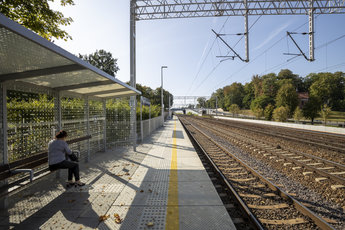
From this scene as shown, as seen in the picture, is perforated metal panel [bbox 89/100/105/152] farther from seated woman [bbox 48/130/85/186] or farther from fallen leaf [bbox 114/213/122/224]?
fallen leaf [bbox 114/213/122/224]

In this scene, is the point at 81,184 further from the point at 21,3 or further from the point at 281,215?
the point at 21,3

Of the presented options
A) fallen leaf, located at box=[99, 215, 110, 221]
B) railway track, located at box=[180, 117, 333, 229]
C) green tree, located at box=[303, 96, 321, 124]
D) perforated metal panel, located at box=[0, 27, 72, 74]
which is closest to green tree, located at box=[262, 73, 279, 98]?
green tree, located at box=[303, 96, 321, 124]

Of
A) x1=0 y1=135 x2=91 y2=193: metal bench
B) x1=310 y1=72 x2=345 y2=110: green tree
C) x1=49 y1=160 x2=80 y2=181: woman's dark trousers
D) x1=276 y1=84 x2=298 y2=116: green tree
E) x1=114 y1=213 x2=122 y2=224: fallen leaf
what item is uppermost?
x1=310 y1=72 x2=345 y2=110: green tree

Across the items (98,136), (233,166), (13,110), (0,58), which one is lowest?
(233,166)

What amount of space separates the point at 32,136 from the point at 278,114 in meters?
35.6

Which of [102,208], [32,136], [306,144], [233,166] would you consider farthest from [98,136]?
[306,144]

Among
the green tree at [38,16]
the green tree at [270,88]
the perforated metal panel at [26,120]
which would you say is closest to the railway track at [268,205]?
the perforated metal panel at [26,120]

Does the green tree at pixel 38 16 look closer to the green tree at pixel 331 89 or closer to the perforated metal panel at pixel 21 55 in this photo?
the perforated metal panel at pixel 21 55

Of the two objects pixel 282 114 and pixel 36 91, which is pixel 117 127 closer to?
pixel 36 91

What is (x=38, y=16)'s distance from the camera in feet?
25.7

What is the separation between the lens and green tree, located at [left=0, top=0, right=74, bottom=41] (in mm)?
6703

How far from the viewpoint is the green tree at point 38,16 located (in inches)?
264

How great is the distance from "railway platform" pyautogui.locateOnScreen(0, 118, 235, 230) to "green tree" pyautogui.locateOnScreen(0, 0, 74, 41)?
234 inches

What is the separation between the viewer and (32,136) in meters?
4.79
